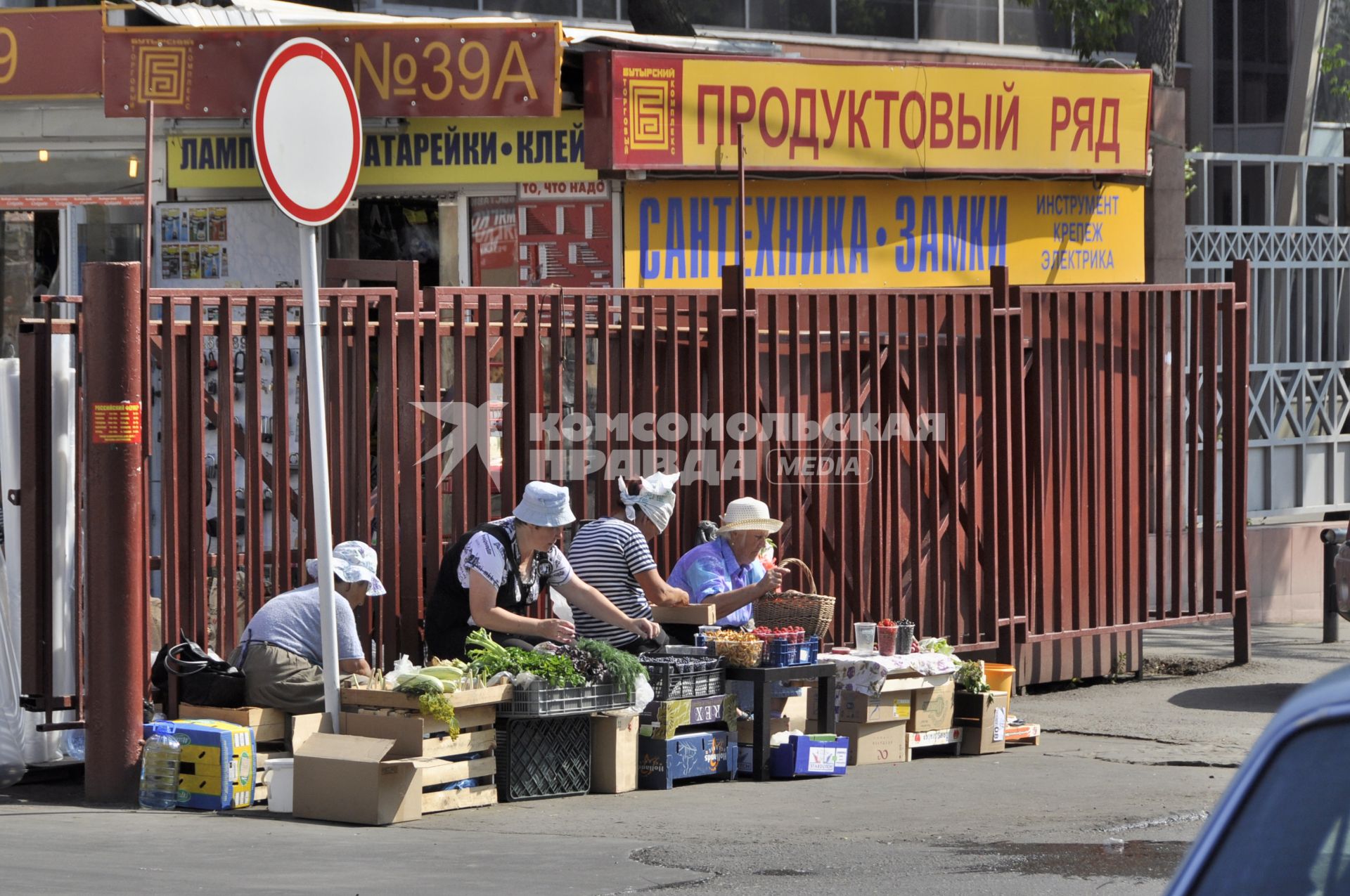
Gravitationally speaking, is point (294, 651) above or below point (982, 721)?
above

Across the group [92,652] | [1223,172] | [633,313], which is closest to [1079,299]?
[633,313]

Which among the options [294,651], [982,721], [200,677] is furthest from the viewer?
[982,721]

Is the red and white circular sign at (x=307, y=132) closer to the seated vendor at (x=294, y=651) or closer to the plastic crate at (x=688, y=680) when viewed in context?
the seated vendor at (x=294, y=651)

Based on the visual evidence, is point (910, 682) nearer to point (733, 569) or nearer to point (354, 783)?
point (733, 569)

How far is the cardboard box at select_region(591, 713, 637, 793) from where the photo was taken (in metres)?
8.63

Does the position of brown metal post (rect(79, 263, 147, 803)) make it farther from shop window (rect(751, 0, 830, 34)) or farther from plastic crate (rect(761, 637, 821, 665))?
shop window (rect(751, 0, 830, 34))

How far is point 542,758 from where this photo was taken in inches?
333

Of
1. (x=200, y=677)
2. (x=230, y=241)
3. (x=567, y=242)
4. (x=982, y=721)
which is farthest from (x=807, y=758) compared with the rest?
(x=230, y=241)

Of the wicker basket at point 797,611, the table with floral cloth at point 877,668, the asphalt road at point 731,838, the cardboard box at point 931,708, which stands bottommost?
the asphalt road at point 731,838

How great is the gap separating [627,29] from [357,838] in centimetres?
1245

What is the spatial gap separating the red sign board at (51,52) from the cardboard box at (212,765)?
6719 millimetres

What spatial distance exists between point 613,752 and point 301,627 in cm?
150

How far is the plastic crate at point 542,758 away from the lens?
330 inches

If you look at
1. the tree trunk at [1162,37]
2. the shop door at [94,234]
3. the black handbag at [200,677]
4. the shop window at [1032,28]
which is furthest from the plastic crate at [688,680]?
the shop window at [1032,28]
